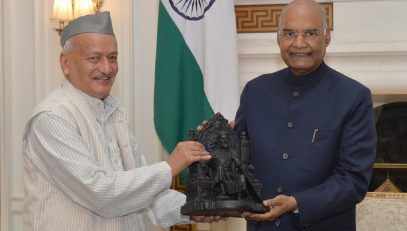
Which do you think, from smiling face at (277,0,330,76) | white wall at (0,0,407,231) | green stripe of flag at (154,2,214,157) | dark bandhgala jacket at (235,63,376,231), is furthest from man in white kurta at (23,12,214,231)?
white wall at (0,0,407,231)

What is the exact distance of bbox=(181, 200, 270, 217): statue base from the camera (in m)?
2.45

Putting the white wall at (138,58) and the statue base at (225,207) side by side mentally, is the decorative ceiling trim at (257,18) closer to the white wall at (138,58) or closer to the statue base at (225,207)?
the white wall at (138,58)

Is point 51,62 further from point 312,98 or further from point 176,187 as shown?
point 312,98

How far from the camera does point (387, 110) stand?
4832mm

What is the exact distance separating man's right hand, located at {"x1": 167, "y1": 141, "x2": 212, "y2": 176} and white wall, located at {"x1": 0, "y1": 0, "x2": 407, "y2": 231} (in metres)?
2.02

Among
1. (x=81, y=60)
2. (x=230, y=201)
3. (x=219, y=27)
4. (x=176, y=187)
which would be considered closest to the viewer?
(x=230, y=201)

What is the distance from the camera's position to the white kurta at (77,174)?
2.50 metres

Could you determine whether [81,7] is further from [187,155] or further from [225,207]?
[225,207]

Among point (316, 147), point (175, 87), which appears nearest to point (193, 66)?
point (175, 87)

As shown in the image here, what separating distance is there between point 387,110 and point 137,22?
1901mm

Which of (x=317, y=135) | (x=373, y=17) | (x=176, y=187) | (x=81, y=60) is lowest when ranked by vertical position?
(x=176, y=187)

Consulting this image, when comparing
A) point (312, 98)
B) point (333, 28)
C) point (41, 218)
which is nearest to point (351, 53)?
point (333, 28)

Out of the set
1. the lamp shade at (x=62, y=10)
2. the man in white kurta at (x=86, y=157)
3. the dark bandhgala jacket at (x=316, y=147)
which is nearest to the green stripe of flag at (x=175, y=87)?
the lamp shade at (x=62, y=10)

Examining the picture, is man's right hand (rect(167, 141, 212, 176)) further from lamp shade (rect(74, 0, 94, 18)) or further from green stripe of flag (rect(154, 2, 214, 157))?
lamp shade (rect(74, 0, 94, 18))
